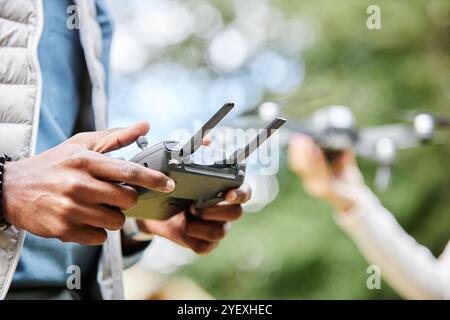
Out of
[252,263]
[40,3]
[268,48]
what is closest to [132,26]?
[268,48]

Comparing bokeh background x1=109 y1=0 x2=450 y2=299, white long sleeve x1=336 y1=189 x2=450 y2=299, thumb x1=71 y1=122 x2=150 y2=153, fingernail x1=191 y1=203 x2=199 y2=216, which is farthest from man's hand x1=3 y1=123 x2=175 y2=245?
bokeh background x1=109 y1=0 x2=450 y2=299

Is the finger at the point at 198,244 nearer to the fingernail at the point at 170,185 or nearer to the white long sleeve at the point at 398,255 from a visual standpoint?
the fingernail at the point at 170,185

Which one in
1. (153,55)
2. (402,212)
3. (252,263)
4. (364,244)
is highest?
(153,55)

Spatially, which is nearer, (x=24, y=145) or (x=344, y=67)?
(x=24, y=145)

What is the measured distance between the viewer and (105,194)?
2.31 feet

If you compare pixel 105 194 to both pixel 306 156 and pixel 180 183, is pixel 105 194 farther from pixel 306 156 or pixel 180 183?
pixel 306 156

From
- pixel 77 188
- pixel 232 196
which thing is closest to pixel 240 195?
pixel 232 196

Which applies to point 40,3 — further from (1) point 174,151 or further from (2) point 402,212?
(2) point 402,212

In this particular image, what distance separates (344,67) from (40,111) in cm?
359

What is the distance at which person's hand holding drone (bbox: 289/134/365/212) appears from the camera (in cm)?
180

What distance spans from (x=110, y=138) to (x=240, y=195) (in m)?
0.21

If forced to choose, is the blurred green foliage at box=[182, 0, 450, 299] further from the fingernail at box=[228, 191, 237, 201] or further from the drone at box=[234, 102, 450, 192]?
the fingernail at box=[228, 191, 237, 201]

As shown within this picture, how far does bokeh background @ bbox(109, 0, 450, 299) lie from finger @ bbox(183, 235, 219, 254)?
229 centimetres

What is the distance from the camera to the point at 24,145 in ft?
2.78
